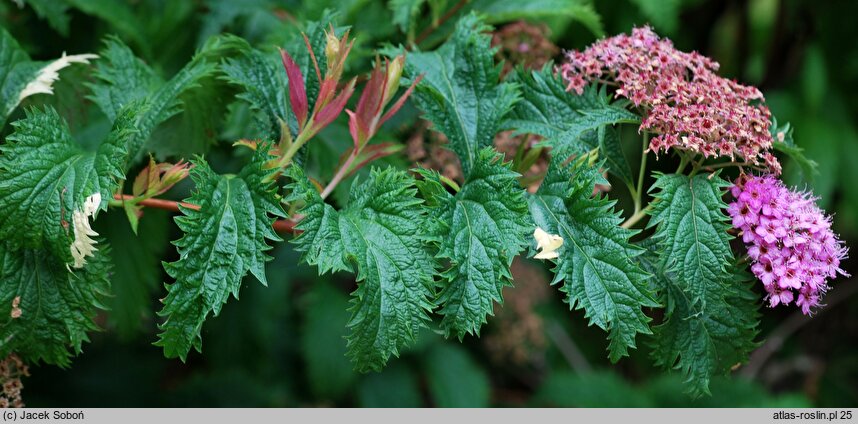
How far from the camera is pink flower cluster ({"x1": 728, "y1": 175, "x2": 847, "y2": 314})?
852 mm

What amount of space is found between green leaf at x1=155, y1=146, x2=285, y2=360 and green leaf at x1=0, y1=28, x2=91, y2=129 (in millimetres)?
364

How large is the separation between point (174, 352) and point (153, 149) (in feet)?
1.35

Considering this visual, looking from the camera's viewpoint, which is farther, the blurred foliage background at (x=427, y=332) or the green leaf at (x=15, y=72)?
the blurred foliage background at (x=427, y=332)

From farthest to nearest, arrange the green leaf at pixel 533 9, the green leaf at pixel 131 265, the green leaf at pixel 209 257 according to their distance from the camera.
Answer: the green leaf at pixel 131 265
the green leaf at pixel 533 9
the green leaf at pixel 209 257

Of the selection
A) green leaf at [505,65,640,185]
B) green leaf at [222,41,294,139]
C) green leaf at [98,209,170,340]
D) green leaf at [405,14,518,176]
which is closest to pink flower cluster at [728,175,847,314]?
green leaf at [505,65,640,185]

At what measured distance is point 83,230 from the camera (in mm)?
862

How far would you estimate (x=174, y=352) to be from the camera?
0.83 meters

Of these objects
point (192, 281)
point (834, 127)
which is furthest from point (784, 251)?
point (834, 127)

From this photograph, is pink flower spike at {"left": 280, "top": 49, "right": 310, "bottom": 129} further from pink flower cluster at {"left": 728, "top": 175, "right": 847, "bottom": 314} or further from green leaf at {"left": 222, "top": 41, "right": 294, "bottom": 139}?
pink flower cluster at {"left": 728, "top": 175, "right": 847, "bottom": 314}

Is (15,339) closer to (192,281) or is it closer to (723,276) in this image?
(192,281)

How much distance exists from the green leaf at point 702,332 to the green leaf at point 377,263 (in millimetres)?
289

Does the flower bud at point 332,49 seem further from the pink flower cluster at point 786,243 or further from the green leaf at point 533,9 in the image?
the pink flower cluster at point 786,243

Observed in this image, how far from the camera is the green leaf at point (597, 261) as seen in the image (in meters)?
0.85

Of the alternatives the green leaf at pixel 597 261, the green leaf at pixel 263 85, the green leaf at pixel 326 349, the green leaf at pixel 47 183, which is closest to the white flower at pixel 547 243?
the green leaf at pixel 597 261
